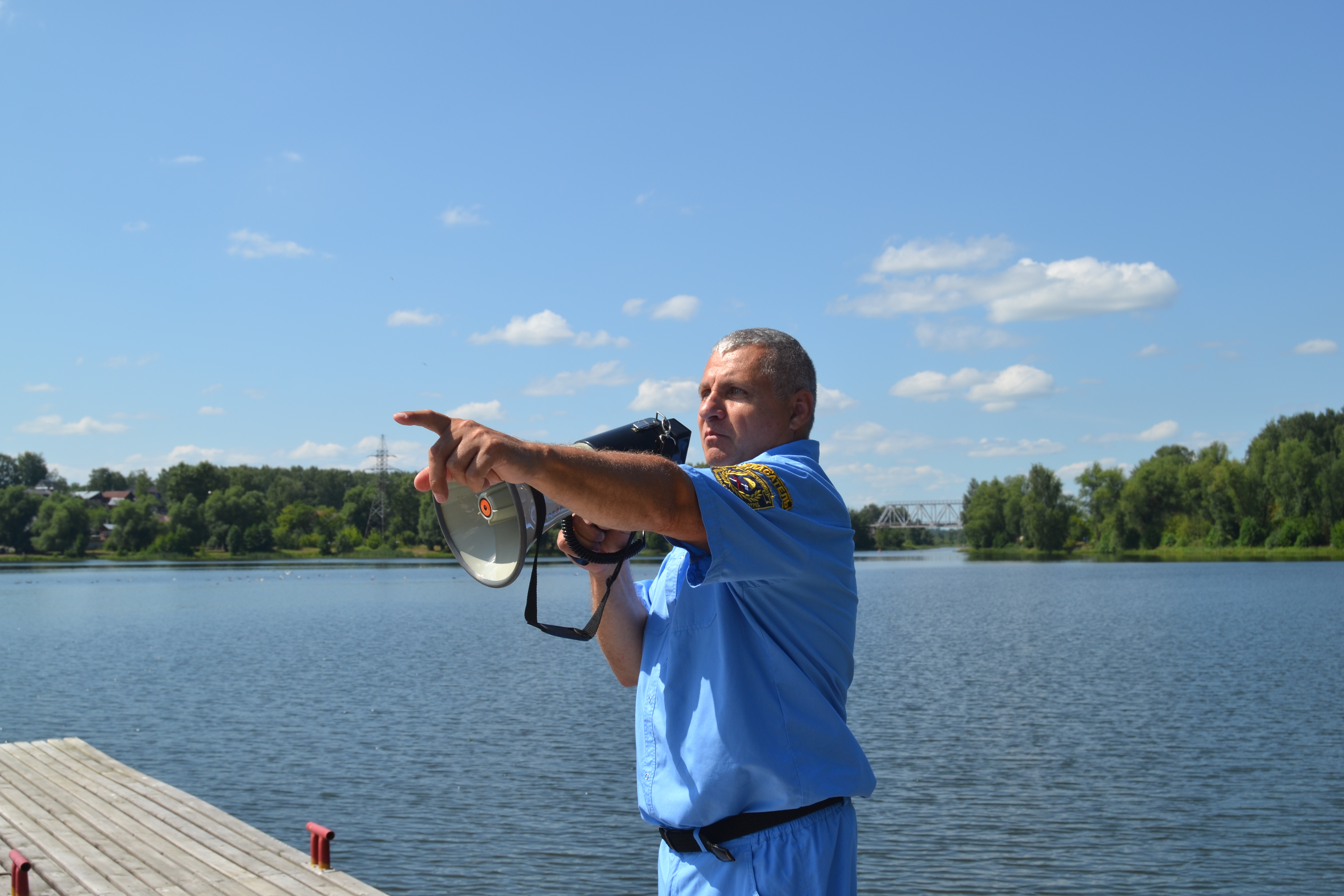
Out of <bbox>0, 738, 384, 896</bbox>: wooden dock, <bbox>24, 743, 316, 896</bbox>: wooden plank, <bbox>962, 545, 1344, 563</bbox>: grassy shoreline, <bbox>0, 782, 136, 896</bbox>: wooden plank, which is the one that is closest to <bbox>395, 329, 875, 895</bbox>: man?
<bbox>0, 738, 384, 896</bbox>: wooden dock

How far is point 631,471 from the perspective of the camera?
1.64 metres

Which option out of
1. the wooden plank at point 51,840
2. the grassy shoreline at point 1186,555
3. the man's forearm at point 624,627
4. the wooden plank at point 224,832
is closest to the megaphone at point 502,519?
the man's forearm at point 624,627

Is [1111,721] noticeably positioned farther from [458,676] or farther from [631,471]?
[631,471]

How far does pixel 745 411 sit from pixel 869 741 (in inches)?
632

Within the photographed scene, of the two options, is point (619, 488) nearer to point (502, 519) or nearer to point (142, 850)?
point (502, 519)

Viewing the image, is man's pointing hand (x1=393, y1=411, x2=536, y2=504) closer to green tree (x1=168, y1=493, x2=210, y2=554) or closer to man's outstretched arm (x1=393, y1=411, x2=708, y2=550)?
man's outstretched arm (x1=393, y1=411, x2=708, y2=550)

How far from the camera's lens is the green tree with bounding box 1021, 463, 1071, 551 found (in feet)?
381

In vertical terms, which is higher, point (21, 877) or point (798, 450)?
point (798, 450)

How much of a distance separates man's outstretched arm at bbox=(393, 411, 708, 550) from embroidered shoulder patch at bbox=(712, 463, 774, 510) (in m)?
0.12

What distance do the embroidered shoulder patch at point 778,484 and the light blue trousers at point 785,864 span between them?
0.79 meters

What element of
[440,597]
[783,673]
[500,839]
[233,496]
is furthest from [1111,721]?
[233,496]

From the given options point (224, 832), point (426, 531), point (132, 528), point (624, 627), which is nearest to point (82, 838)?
point (224, 832)

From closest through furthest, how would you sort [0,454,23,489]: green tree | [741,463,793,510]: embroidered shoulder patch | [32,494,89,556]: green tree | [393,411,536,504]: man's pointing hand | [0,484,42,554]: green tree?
[393,411,536,504]: man's pointing hand < [741,463,793,510]: embroidered shoulder patch < [32,494,89,556]: green tree < [0,484,42,554]: green tree < [0,454,23,489]: green tree

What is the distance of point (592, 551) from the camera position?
2.37m
